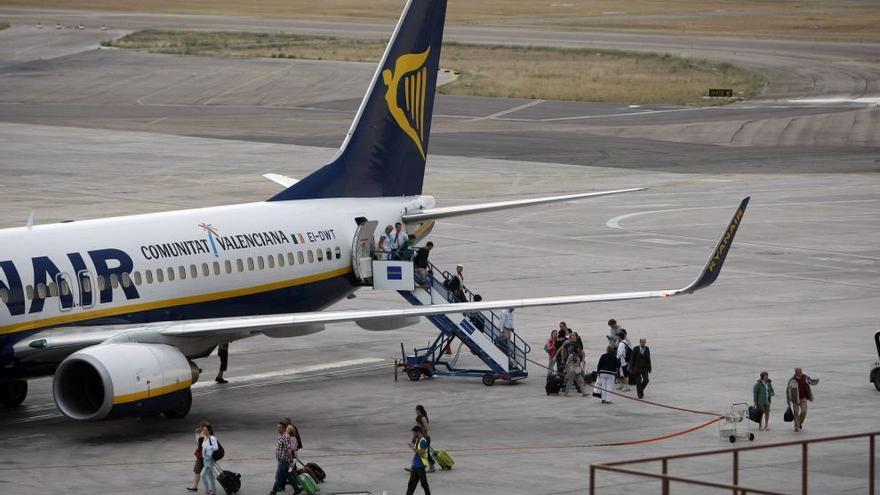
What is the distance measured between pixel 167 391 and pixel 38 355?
2.98m

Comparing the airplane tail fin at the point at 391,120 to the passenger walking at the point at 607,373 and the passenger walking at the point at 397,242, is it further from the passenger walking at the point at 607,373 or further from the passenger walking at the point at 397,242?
the passenger walking at the point at 607,373

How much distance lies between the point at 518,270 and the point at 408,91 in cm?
1394

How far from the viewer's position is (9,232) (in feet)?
117

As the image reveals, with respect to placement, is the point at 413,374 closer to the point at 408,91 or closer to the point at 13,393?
the point at 408,91

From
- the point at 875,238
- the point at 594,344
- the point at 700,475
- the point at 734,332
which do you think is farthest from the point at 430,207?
the point at 875,238

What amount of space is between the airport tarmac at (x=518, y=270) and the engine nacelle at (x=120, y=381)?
855 mm

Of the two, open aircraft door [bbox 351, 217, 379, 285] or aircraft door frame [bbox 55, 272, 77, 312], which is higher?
open aircraft door [bbox 351, 217, 379, 285]

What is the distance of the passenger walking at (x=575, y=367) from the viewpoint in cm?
3891

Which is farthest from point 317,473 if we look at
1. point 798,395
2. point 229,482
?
point 798,395

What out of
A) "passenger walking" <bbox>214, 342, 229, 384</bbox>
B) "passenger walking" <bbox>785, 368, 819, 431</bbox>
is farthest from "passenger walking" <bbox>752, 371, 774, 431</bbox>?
"passenger walking" <bbox>214, 342, 229, 384</bbox>

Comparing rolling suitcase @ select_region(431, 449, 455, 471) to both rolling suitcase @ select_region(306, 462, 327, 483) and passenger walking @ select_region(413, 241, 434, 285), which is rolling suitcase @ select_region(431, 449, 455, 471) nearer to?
rolling suitcase @ select_region(306, 462, 327, 483)

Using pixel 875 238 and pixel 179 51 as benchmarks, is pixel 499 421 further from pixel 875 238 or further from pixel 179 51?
pixel 179 51

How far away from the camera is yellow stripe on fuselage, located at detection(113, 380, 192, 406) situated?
3312 centimetres

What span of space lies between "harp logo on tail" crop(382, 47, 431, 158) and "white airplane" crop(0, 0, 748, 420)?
0.14 feet
